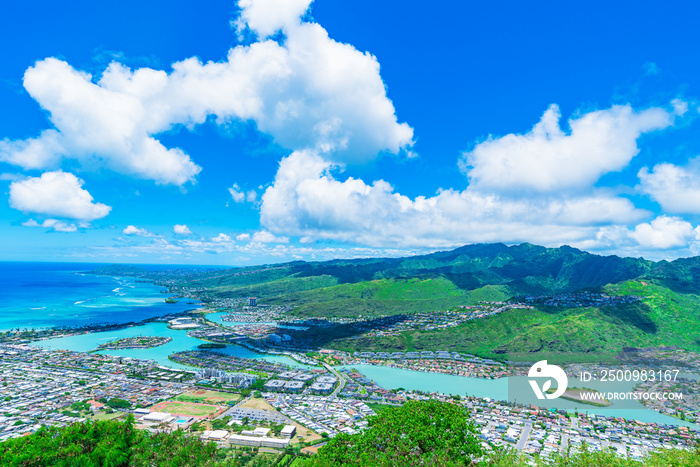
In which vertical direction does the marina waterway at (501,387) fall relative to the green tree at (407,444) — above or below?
below

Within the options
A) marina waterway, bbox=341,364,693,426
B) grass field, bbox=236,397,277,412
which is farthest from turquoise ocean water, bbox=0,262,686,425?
grass field, bbox=236,397,277,412

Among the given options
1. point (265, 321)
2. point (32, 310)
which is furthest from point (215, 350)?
point (32, 310)

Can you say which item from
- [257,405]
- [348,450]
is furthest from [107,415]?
[348,450]

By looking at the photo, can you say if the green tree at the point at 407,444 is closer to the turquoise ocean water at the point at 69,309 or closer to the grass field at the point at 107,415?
the grass field at the point at 107,415

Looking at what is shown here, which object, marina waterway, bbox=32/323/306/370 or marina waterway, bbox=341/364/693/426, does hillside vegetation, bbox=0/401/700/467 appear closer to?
marina waterway, bbox=341/364/693/426

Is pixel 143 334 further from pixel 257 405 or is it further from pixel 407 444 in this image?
pixel 407 444

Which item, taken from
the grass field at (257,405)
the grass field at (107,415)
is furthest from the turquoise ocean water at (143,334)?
the grass field at (107,415)

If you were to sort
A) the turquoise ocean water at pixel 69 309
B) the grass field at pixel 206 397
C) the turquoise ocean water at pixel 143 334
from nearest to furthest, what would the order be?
the grass field at pixel 206 397, the turquoise ocean water at pixel 143 334, the turquoise ocean water at pixel 69 309

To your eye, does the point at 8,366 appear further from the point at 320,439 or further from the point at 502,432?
the point at 502,432

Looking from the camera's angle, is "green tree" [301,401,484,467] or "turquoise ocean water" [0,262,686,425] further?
"turquoise ocean water" [0,262,686,425]
